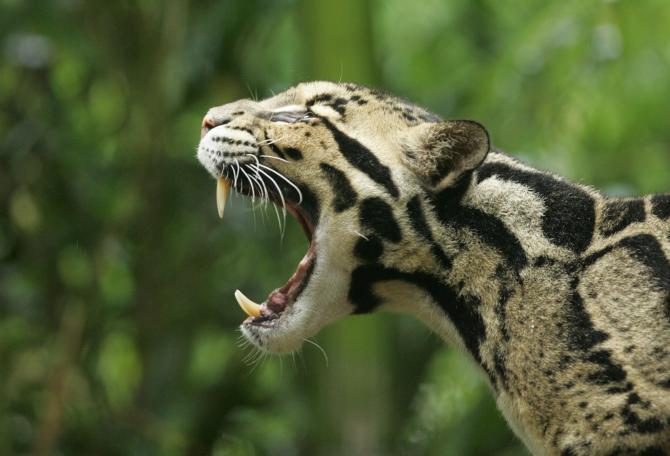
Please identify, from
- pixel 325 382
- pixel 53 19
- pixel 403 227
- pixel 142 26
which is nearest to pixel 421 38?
pixel 142 26

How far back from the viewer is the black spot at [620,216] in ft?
13.0

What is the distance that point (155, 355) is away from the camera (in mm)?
7035

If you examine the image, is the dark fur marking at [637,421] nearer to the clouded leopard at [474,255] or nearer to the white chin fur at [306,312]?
the clouded leopard at [474,255]

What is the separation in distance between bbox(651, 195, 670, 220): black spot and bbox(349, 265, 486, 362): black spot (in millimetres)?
678

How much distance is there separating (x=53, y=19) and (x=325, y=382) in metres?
2.85

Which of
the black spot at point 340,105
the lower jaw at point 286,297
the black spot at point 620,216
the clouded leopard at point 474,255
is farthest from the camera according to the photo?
the black spot at point 340,105

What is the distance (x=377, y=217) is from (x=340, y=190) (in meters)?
0.16

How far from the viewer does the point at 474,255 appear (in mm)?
4035

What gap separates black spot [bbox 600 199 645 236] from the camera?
395cm

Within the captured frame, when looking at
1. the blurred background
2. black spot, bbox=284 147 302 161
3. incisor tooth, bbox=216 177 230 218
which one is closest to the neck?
black spot, bbox=284 147 302 161

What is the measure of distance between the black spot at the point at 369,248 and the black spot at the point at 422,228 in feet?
0.48

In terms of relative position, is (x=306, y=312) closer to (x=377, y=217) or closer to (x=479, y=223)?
(x=377, y=217)

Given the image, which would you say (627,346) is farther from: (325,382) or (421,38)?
(421,38)

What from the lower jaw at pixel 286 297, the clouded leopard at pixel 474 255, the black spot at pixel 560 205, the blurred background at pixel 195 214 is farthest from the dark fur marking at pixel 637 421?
the blurred background at pixel 195 214
